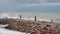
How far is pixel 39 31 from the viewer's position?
6160 mm

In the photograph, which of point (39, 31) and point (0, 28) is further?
point (0, 28)

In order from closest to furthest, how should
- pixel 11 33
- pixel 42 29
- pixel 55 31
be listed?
pixel 55 31 → pixel 42 29 → pixel 11 33

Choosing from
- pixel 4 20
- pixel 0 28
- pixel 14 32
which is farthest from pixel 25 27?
pixel 4 20

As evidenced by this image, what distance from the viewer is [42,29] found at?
6.23m

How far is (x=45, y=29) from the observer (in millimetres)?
6207

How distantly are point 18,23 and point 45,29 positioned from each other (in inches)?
80.6

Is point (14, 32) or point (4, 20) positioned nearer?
point (14, 32)

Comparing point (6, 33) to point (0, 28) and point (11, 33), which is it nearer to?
point (11, 33)

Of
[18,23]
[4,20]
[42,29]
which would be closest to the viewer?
[42,29]

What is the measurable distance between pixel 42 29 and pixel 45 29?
0.34ft

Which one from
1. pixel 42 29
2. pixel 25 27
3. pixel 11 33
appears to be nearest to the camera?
pixel 42 29

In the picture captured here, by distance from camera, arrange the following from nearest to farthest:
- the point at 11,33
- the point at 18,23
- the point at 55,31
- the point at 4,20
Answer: the point at 55,31 < the point at 11,33 < the point at 18,23 < the point at 4,20

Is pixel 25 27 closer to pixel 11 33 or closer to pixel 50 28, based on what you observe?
pixel 11 33

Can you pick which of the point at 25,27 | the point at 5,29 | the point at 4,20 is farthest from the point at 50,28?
the point at 4,20
